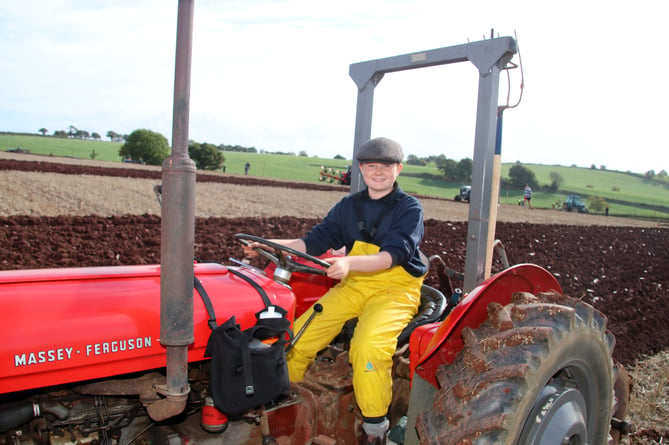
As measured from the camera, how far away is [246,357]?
1.88m

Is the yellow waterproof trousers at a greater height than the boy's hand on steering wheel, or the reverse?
the boy's hand on steering wheel

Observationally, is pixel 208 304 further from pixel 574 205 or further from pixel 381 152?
pixel 574 205

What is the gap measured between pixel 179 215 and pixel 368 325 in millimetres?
1129

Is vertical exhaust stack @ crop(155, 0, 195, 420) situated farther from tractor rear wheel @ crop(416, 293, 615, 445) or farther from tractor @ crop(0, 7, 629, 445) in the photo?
tractor rear wheel @ crop(416, 293, 615, 445)

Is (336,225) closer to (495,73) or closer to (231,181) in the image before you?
(495,73)

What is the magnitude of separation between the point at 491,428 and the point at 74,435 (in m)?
1.38

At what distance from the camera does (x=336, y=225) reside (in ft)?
9.73

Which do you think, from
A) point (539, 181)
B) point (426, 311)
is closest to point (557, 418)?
point (426, 311)

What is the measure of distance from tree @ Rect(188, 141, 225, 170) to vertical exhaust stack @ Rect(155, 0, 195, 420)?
45522mm

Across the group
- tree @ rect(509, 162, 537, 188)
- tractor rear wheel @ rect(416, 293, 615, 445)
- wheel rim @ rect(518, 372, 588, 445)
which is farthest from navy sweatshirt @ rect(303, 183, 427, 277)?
tree @ rect(509, 162, 537, 188)

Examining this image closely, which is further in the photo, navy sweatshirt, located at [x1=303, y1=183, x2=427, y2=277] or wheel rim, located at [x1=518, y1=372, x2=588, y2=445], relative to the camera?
navy sweatshirt, located at [x1=303, y1=183, x2=427, y2=277]

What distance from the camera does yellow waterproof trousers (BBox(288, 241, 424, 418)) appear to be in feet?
7.54

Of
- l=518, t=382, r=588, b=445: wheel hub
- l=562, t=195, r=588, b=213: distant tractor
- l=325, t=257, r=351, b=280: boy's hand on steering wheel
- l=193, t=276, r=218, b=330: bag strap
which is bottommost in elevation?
l=562, t=195, r=588, b=213: distant tractor

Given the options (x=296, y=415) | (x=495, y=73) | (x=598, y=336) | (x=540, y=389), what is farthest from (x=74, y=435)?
(x=495, y=73)
